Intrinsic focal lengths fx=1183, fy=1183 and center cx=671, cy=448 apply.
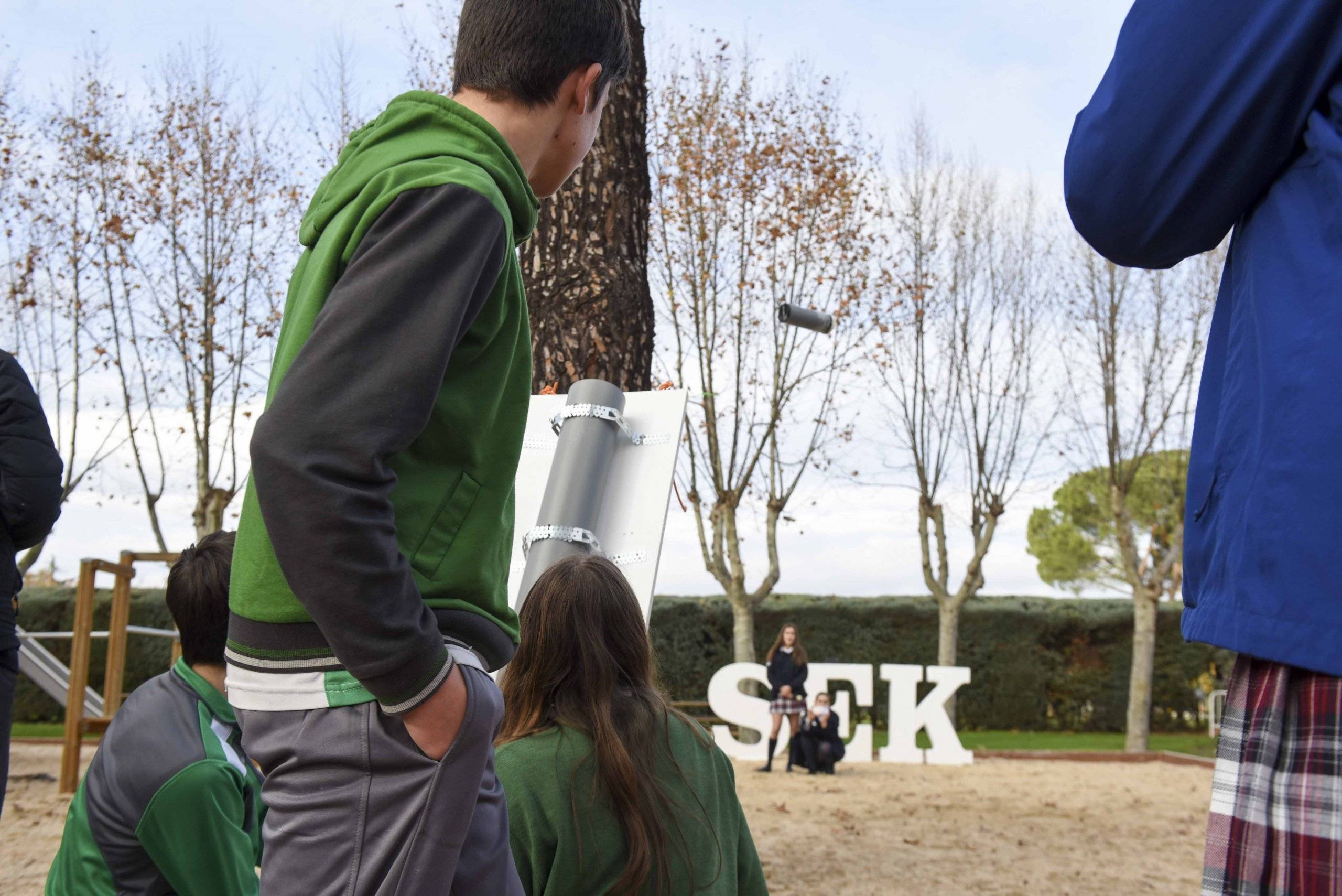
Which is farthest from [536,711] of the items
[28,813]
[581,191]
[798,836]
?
[28,813]

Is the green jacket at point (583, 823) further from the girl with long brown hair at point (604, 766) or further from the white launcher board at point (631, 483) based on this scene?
the white launcher board at point (631, 483)

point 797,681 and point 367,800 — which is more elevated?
point 367,800

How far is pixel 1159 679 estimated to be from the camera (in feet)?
71.1

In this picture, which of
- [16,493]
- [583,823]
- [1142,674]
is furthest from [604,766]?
[1142,674]

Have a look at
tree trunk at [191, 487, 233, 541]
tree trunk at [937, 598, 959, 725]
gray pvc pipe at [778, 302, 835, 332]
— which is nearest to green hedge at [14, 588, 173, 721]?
tree trunk at [191, 487, 233, 541]

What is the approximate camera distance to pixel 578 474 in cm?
312

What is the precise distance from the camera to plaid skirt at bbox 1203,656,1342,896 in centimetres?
106

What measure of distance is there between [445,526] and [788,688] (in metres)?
13.5

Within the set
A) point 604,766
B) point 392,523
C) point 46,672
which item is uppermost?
point 392,523

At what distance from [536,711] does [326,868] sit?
3.75 feet

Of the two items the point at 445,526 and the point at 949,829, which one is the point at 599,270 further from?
the point at 949,829

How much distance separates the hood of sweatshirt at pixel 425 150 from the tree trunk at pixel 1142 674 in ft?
61.5

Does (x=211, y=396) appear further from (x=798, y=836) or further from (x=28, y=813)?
(x=798, y=836)

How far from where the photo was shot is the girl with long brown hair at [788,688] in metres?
14.4
